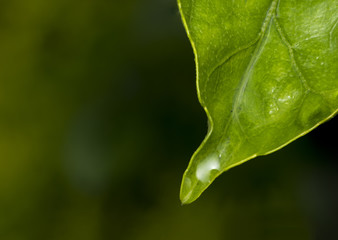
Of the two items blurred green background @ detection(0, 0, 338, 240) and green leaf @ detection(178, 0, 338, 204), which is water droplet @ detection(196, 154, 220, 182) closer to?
green leaf @ detection(178, 0, 338, 204)

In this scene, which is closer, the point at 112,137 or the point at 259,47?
the point at 259,47

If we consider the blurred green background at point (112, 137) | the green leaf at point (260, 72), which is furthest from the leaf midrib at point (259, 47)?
the blurred green background at point (112, 137)

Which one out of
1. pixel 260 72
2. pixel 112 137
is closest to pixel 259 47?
pixel 260 72

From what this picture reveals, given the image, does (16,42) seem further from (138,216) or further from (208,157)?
(208,157)

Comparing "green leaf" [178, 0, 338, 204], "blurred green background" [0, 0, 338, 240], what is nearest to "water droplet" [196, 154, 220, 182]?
"green leaf" [178, 0, 338, 204]

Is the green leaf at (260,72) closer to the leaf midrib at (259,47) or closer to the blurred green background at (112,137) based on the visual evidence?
the leaf midrib at (259,47)

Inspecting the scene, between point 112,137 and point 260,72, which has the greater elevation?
point 260,72

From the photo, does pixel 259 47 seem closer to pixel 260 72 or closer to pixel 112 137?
pixel 260 72
